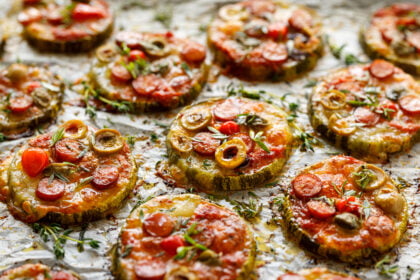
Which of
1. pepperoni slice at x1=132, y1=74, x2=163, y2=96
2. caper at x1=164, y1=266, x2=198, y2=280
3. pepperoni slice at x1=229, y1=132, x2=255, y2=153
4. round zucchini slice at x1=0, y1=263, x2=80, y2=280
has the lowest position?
round zucchini slice at x1=0, y1=263, x2=80, y2=280

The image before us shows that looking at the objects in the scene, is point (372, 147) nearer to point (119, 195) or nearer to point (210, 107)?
point (210, 107)

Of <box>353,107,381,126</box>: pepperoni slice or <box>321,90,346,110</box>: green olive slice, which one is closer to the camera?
<box>353,107,381,126</box>: pepperoni slice

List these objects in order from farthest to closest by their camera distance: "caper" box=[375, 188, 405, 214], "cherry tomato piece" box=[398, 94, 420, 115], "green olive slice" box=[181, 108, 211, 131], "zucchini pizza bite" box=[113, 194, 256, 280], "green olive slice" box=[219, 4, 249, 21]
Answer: "green olive slice" box=[219, 4, 249, 21]
"cherry tomato piece" box=[398, 94, 420, 115]
"green olive slice" box=[181, 108, 211, 131]
"caper" box=[375, 188, 405, 214]
"zucchini pizza bite" box=[113, 194, 256, 280]

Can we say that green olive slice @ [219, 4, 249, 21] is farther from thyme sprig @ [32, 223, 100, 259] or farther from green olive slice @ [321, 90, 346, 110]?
thyme sprig @ [32, 223, 100, 259]

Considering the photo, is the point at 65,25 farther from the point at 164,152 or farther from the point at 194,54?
the point at 164,152

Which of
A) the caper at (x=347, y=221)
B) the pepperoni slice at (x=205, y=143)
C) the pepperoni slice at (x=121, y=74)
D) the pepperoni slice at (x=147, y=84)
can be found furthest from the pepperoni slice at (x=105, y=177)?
the caper at (x=347, y=221)

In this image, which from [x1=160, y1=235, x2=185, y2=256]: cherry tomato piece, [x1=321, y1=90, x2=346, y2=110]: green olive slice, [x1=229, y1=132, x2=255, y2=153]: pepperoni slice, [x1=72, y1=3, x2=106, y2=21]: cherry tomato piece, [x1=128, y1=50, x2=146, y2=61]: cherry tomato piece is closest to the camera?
[x1=160, y1=235, x2=185, y2=256]: cherry tomato piece

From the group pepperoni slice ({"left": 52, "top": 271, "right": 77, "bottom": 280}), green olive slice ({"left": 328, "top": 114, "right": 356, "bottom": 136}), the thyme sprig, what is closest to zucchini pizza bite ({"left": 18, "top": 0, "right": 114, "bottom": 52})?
the thyme sprig

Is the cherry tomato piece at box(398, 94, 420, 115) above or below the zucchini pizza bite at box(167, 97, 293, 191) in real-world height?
above
